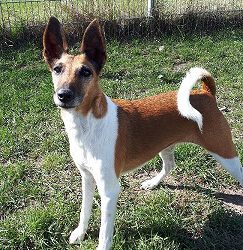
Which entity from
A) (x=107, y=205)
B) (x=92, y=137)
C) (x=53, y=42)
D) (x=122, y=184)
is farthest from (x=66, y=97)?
(x=122, y=184)

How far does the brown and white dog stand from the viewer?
300 centimetres

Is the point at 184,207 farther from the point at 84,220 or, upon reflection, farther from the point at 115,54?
the point at 115,54

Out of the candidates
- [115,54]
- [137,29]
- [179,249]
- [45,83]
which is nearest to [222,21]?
[137,29]

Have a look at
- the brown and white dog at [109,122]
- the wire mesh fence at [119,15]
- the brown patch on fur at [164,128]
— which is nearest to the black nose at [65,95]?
the brown and white dog at [109,122]

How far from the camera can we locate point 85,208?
11.7 ft

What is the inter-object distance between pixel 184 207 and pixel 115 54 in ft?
12.9

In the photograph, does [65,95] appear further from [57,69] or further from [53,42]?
[53,42]

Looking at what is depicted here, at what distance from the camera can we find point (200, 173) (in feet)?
14.5

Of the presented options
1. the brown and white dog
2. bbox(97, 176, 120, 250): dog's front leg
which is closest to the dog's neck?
the brown and white dog

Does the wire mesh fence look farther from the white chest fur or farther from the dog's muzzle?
the dog's muzzle

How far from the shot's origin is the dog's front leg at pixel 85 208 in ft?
11.5

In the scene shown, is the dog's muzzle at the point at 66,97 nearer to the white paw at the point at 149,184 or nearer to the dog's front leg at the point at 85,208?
the dog's front leg at the point at 85,208

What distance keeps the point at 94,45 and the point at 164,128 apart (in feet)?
3.19

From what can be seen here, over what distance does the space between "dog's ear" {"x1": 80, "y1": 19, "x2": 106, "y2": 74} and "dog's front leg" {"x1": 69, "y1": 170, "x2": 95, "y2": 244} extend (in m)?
0.97
